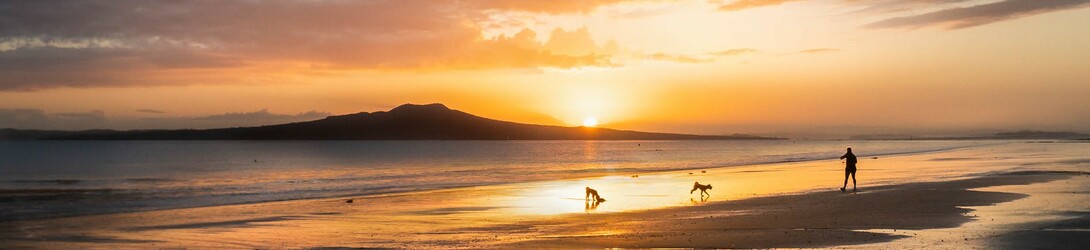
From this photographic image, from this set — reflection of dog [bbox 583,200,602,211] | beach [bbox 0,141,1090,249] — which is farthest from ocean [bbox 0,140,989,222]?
reflection of dog [bbox 583,200,602,211]

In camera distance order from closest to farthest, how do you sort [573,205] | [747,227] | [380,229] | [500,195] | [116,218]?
[747,227] < [380,229] < [116,218] < [573,205] < [500,195]

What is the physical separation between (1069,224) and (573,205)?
1359 cm

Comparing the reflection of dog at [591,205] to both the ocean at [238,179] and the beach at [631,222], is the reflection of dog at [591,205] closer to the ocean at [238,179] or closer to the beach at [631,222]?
the beach at [631,222]

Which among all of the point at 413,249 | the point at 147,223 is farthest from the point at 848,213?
the point at 147,223

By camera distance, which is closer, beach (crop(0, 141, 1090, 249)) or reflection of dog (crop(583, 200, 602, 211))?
beach (crop(0, 141, 1090, 249))

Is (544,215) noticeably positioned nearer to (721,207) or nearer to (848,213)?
(721,207)

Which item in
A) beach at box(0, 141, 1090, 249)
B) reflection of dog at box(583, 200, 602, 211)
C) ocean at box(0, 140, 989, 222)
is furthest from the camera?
ocean at box(0, 140, 989, 222)

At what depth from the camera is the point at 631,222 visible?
67.5ft

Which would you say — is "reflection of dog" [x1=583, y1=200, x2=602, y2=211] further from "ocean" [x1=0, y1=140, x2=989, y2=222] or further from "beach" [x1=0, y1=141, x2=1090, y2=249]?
"ocean" [x1=0, y1=140, x2=989, y2=222]

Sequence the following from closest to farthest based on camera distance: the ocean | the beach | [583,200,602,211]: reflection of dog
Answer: the beach → [583,200,602,211]: reflection of dog → the ocean

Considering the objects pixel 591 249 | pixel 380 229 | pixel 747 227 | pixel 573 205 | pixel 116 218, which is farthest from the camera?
pixel 573 205

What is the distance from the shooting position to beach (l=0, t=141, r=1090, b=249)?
16406 mm

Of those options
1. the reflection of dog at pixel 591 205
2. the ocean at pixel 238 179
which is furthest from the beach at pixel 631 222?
the ocean at pixel 238 179

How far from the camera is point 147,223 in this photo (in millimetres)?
23062
